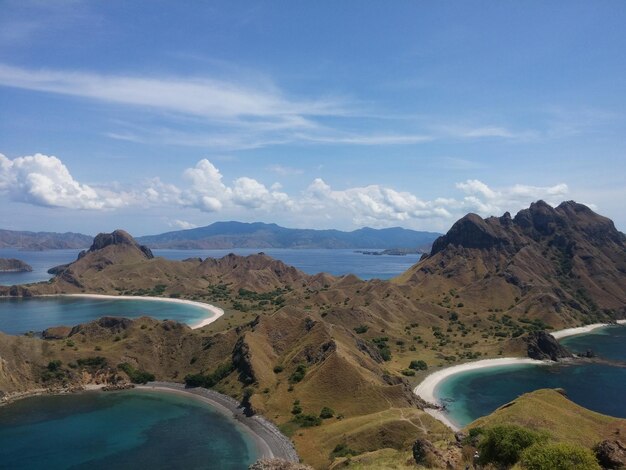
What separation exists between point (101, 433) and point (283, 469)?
58.1m

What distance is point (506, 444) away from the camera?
4369 cm

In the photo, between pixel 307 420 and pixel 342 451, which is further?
pixel 307 420

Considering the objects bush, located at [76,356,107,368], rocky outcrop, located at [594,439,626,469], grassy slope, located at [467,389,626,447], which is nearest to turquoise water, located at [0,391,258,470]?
A: bush, located at [76,356,107,368]

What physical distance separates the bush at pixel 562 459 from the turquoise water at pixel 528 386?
2460 inches

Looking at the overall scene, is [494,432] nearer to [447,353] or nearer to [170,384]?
[170,384]

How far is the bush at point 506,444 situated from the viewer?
4322 cm

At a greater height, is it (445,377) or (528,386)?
(445,377)

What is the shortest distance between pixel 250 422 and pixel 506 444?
57.2m

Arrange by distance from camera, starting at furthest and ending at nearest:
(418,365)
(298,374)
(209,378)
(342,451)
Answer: (418,365) < (209,378) < (298,374) < (342,451)

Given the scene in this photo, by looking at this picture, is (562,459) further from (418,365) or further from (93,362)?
(93,362)

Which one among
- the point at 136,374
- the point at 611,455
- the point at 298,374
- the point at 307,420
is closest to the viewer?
the point at 611,455

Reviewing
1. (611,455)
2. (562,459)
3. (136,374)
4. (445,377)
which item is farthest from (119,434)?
(445,377)

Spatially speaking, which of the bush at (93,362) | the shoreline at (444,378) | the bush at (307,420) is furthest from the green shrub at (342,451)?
the bush at (93,362)

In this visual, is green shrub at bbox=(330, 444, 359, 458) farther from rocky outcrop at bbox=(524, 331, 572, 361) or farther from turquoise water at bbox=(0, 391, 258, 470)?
rocky outcrop at bbox=(524, 331, 572, 361)
